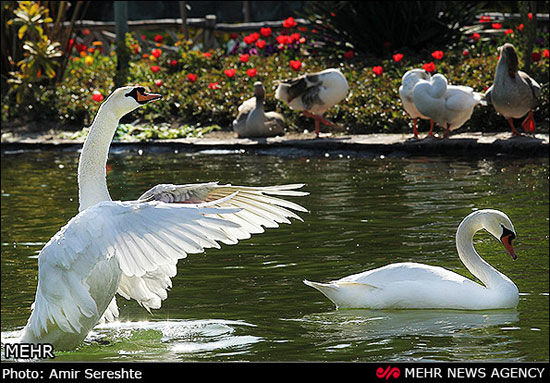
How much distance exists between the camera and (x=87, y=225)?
524 cm

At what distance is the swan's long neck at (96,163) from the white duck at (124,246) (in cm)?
2

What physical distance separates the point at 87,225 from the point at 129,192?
5.85 meters

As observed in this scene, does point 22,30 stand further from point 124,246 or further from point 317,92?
point 124,246

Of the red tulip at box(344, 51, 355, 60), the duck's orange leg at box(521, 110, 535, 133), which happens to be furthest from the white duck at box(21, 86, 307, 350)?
the red tulip at box(344, 51, 355, 60)

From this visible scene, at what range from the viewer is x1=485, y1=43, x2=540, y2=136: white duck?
12.5m

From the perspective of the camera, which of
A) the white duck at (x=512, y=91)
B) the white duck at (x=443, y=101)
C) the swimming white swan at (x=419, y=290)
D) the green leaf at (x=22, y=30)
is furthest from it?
the green leaf at (x=22, y=30)

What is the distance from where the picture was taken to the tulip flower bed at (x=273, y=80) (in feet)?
47.9

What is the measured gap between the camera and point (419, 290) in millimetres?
6641

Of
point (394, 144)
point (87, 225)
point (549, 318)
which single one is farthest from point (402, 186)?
point (87, 225)

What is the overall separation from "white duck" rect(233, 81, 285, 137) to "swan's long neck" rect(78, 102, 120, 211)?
25.1 ft

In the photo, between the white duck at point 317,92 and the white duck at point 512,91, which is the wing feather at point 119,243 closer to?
the white duck at point 512,91

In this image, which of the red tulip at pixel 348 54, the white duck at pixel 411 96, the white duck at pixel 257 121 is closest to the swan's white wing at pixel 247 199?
the white duck at pixel 411 96

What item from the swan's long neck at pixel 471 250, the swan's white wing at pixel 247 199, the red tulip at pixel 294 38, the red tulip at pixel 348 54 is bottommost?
the swan's long neck at pixel 471 250

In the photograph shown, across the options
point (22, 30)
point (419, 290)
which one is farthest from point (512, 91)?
point (22, 30)
